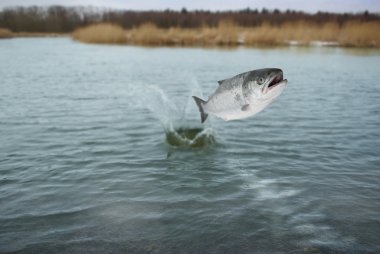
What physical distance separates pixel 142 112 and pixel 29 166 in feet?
18.1

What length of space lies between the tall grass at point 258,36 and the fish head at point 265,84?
1453 inches

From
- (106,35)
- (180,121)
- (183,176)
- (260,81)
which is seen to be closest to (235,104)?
(260,81)

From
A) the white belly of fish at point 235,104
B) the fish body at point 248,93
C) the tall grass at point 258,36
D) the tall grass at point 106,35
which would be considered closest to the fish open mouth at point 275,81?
the fish body at point 248,93

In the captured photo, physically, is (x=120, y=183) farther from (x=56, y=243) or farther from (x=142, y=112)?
(x=142, y=112)

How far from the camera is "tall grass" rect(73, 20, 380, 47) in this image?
1532 inches

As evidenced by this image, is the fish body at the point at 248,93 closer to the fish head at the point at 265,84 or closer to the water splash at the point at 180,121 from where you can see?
the fish head at the point at 265,84

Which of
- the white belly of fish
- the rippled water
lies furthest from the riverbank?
the white belly of fish

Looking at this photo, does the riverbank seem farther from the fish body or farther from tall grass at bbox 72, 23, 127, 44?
the fish body

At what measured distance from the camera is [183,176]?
22.8 ft

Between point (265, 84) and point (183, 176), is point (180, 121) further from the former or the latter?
point (265, 84)

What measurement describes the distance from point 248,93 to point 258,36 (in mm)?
37957

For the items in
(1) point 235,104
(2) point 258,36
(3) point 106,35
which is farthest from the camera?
(3) point 106,35

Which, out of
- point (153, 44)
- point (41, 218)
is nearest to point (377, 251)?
point (41, 218)

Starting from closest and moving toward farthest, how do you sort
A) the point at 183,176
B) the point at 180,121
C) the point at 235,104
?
the point at 235,104 < the point at 183,176 < the point at 180,121
